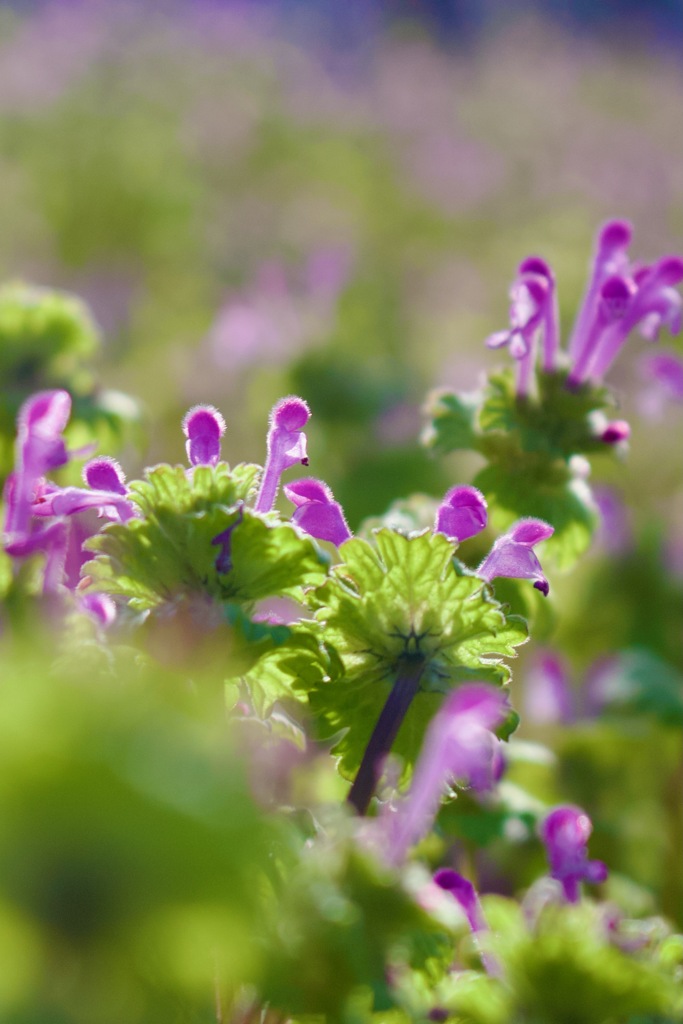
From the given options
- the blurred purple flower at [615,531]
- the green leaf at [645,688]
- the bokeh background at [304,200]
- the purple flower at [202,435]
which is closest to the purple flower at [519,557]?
the purple flower at [202,435]

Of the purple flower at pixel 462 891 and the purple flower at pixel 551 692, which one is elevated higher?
the purple flower at pixel 462 891

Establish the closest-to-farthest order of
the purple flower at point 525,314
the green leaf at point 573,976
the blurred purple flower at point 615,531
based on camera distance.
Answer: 1. the green leaf at point 573,976
2. the purple flower at point 525,314
3. the blurred purple flower at point 615,531

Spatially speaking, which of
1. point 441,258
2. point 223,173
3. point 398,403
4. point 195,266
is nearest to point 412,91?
point 223,173

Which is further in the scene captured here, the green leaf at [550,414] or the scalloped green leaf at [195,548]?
the green leaf at [550,414]

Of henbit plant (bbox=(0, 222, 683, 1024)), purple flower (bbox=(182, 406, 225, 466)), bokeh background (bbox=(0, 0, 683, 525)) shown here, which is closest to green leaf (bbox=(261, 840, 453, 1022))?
henbit plant (bbox=(0, 222, 683, 1024))

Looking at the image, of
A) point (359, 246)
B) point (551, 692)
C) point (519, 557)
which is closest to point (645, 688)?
point (551, 692)

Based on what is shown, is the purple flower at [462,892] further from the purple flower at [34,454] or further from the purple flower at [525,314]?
the purple flower at [525,314]
